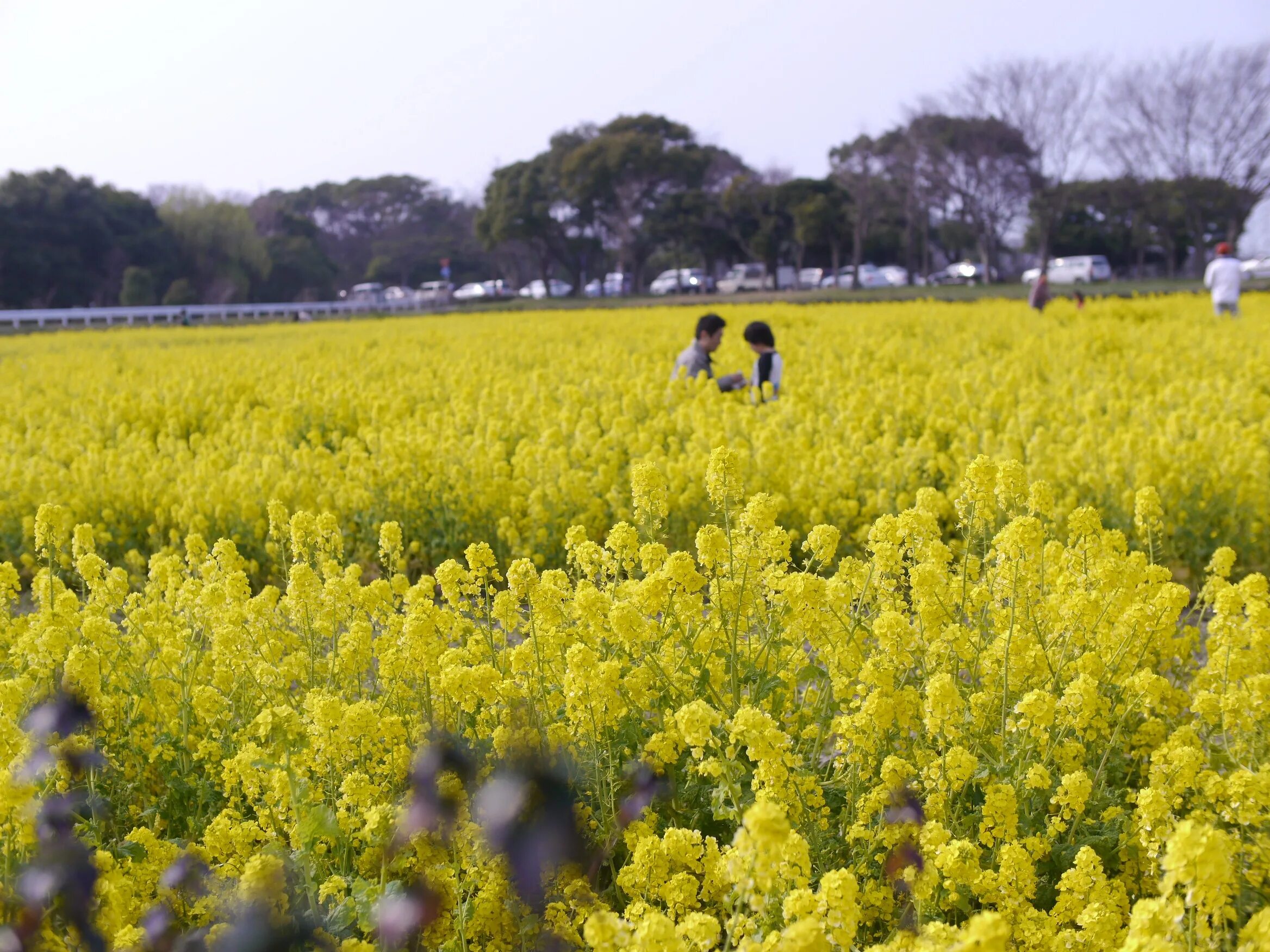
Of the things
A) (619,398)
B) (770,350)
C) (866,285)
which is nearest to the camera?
(770,350)

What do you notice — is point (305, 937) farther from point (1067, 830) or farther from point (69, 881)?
point (1067, 830)

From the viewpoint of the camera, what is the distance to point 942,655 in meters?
2.98

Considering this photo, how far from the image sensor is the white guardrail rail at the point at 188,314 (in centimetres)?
3453

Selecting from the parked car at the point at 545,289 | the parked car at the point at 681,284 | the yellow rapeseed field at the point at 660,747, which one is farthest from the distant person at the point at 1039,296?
the parked car at the point at 545,289

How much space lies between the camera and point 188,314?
36.6 m

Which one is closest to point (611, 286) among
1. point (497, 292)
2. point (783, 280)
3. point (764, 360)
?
point (783, 280)

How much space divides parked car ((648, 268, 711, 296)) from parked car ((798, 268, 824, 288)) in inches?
181

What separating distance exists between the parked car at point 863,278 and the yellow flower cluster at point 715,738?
4299cm

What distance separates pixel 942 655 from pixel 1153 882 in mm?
740

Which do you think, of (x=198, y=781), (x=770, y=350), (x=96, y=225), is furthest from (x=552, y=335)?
(x=96, y=225)

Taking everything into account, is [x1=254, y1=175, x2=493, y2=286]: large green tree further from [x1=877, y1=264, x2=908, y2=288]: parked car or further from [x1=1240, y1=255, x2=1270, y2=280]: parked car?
[x1=1240, y1=255, x2=1270, y2=280]: parked car

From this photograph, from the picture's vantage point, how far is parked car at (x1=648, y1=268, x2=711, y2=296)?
52475 mm

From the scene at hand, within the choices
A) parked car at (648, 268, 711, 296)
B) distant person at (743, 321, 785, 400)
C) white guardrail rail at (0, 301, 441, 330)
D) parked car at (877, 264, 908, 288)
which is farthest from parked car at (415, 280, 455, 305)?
distant person at (743, 321, 785, 400)

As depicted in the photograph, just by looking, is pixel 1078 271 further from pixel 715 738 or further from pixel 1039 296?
pixel 715 738
